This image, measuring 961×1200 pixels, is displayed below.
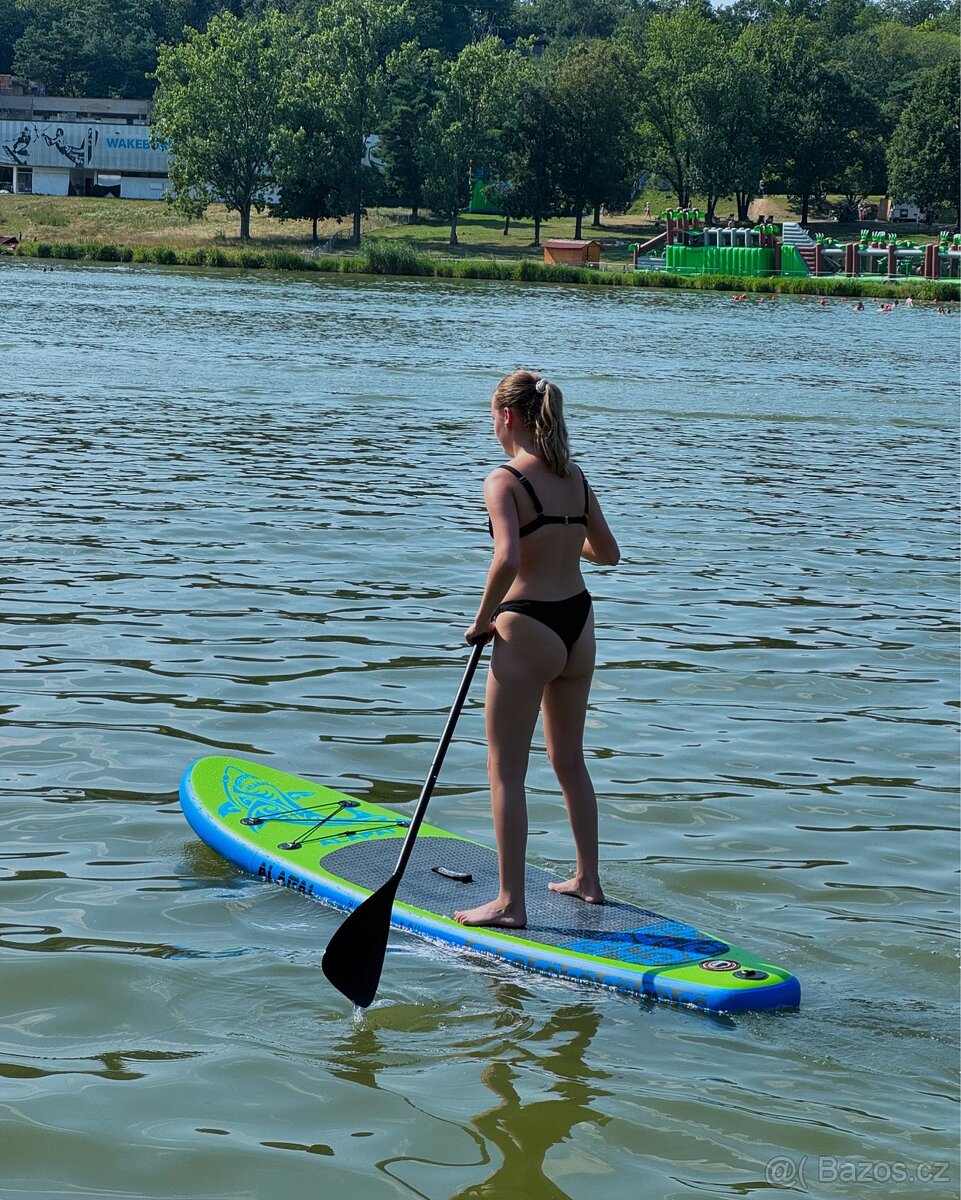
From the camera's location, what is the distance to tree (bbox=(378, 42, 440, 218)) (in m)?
94.6

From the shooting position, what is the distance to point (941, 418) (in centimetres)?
2597

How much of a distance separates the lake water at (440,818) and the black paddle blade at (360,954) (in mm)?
129

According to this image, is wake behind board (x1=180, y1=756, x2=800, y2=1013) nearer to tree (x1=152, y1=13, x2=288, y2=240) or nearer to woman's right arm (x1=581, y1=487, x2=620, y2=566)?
woman's right arm (x1=581, y1=487, x2=620, y2=566)

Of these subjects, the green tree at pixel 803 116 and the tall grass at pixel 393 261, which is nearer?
the tall grass at pixel 393 261

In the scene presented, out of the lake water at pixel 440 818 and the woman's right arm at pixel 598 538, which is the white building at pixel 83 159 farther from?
the woman's right arm at pixel 598 538

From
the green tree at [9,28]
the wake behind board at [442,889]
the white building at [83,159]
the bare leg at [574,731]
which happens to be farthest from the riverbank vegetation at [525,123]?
the bare leg at [574,731]

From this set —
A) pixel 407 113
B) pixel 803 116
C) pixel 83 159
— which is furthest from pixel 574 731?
pixel 83 159

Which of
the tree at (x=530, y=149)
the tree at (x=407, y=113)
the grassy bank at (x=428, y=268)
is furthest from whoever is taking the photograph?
the tree at (x=407, y=113)

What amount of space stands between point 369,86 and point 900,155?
3261 cm

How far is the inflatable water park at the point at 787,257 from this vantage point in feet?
235

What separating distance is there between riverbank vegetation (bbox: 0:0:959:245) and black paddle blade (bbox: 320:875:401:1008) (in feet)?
280

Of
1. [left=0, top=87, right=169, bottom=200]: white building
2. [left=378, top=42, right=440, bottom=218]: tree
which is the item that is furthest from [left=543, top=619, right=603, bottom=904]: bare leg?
[left=0, top=87, right=169, bottom=200]: white building

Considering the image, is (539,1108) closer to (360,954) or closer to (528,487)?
(360,954)

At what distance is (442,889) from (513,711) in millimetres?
980
